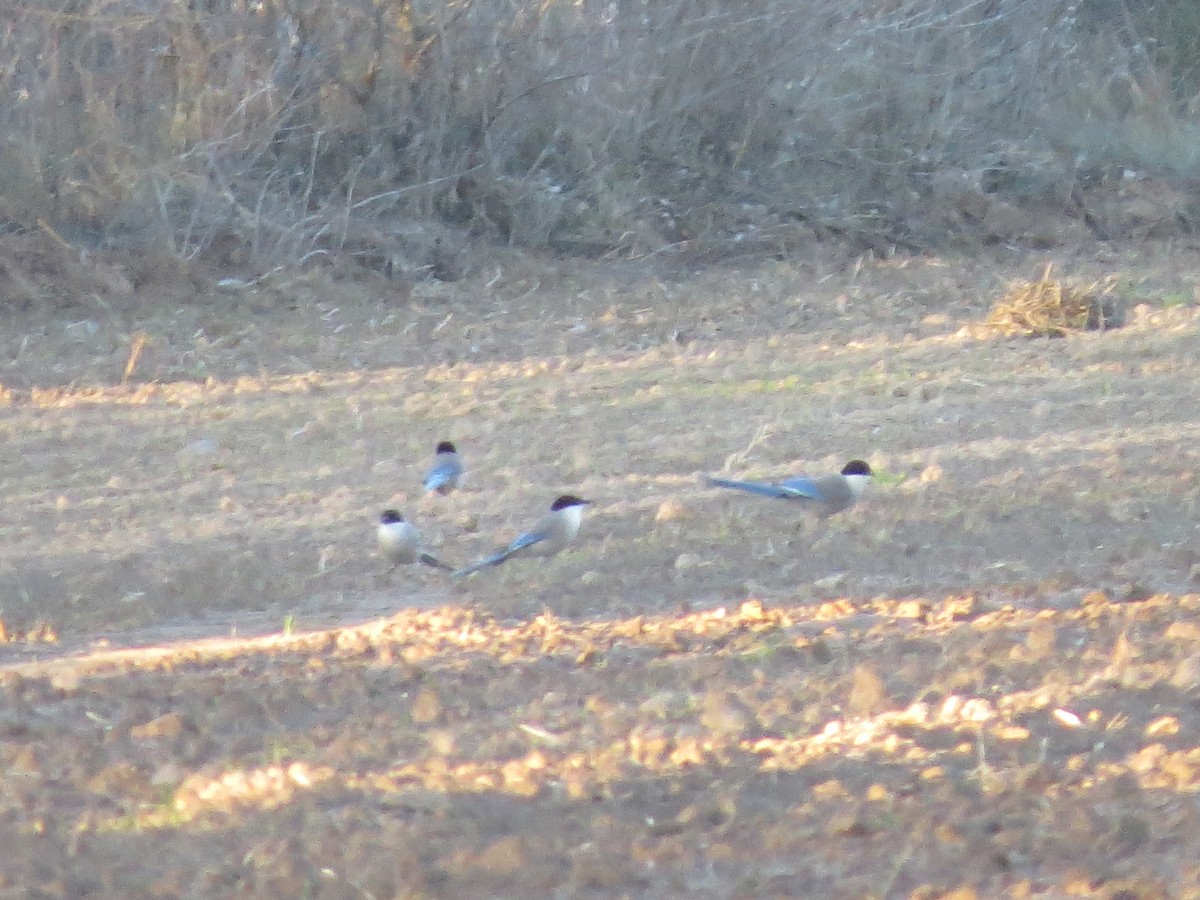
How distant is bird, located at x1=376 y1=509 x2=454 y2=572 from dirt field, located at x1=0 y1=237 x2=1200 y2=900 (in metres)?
0.13

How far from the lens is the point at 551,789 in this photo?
354 centimetres

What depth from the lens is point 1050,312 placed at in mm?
10484

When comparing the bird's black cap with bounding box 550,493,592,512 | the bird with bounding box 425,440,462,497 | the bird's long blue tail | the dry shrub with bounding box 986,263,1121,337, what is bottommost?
the dry shrub with bounding box 986,263,1121,337

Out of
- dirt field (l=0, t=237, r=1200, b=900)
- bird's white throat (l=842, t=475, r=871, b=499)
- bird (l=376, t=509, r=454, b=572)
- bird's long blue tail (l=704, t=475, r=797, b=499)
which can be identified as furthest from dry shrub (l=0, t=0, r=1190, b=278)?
bird (l=376, t=509, r=454, b=572)

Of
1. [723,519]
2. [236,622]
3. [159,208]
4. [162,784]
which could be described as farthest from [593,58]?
[162,784]

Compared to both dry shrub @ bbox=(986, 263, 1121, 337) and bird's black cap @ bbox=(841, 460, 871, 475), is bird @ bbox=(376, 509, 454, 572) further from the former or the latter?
dry shrub @ bbox=(986, 263, 1121, 337)

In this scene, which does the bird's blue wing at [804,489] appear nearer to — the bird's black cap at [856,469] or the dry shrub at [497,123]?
the bird's black cap at [856,469]

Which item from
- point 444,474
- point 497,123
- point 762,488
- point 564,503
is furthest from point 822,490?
point 497,123

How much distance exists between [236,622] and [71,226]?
708 cm

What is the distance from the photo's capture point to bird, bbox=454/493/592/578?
5.66 m

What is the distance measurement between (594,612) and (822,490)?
44.2 inches

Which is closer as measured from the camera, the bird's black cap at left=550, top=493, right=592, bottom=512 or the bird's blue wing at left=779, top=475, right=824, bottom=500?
the bird's black cap at left=550, top=493, right=592, bottom=512

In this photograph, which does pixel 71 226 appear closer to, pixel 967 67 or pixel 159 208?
pixel 159 208

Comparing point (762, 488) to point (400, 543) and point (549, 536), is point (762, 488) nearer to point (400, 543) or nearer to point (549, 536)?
point (549, 536)
